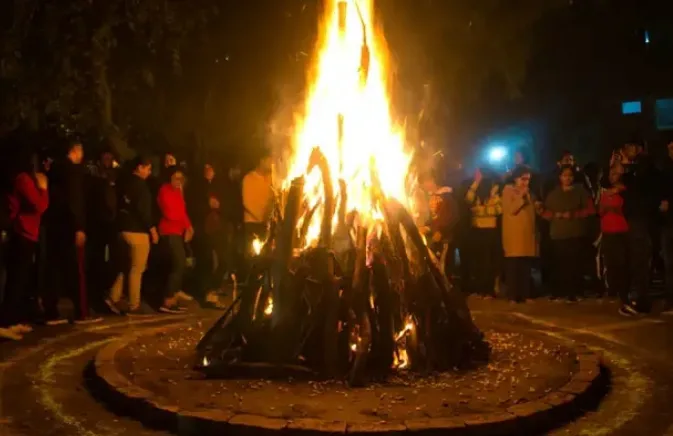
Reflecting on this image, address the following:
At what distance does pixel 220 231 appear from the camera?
1266 cm

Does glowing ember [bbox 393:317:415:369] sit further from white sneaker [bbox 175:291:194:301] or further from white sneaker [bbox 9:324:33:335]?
white sneaker [bbox 175:291:194:301]

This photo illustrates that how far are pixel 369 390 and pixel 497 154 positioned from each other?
1027 inches

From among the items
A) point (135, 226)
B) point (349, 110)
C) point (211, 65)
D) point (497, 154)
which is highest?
point (211, 65)

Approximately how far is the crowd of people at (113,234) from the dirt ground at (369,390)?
2.86 m

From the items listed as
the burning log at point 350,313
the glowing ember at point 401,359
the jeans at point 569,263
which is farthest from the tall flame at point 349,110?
the jeans at point 569,263

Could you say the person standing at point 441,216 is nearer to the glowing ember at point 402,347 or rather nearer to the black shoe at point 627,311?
the black shoe at point 627,311

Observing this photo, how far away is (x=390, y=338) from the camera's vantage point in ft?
23.4

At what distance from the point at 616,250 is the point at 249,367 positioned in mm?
6433

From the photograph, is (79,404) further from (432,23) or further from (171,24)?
(432,23)

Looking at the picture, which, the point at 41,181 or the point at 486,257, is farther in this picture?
the point at 486,257

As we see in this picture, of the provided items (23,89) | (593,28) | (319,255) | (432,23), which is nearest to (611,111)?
(593,28)

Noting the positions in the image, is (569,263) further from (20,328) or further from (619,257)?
(20,328)

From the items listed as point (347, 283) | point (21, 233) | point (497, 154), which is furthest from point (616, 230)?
point (497, 154)

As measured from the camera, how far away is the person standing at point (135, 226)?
35.6ft
